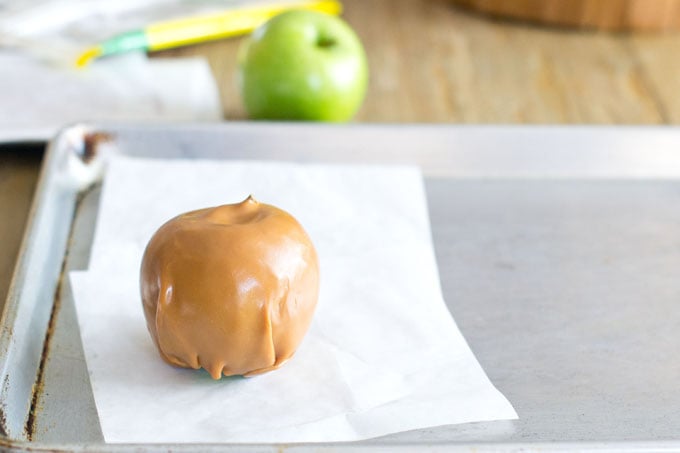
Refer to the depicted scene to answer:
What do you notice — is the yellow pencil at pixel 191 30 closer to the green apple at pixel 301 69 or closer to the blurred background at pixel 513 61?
the blurred background at pixel 513 61

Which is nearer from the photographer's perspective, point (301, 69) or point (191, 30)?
point (301, 69)

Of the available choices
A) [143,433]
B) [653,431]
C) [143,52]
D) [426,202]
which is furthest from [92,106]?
[653,431]

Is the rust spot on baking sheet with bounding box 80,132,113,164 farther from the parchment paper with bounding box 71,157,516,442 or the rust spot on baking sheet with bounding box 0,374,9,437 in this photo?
the rust spot on baking sheet with bounding box 0,374,9,437

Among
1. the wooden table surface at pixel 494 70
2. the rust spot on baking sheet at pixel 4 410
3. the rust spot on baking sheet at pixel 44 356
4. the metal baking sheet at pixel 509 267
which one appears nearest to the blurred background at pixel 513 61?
the wooden table surface at pixel 494 70

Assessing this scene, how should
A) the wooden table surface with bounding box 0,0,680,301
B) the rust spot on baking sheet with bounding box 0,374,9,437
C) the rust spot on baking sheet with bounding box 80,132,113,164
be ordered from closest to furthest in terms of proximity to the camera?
the rust spot on baking sheet with bounding box 0,374,9,437 → the rust spot on baking sheet with bounding box 80,132,113,164 → the wooden table surface with bounding box 0,0,680,301

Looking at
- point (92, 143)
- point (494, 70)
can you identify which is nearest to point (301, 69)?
point (92, 143)

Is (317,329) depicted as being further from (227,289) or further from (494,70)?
(494,70)

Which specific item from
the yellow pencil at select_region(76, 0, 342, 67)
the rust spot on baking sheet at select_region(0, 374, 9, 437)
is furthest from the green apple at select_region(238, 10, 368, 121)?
the rust spot on baking sheet at select_region(0, 374, 9, 437)
